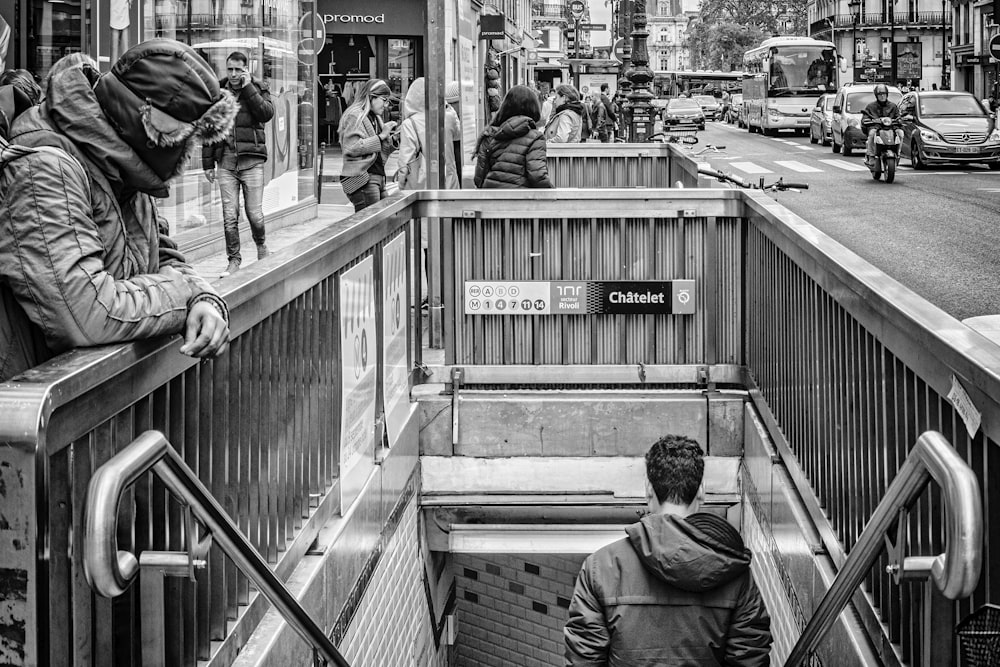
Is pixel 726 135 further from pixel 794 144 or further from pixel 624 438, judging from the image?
pixel 624 438

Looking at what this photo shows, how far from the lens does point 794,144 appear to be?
42.4 m

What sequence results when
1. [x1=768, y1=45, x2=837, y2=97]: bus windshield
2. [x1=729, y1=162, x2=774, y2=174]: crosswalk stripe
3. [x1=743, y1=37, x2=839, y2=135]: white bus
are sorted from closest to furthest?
[x1=729, y1=162, x2=774, y2=174]: crosswalk stripe
[x1=743, y1=37, x2=839, y2=135]: white bus
[x1=768, y1=45, x2=837, y2=97]: bus windshield

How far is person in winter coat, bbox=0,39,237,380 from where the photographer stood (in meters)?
2.94

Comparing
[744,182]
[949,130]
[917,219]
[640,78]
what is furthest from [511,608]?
[949,130]

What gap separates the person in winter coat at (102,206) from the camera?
2.94 metres

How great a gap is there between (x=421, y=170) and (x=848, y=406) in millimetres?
8586

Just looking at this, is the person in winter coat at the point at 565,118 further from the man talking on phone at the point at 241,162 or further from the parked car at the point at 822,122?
the parked car at the point at 822,122

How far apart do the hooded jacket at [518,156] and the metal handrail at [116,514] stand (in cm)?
725

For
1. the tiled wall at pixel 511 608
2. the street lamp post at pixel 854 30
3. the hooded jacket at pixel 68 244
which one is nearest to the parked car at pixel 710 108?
the street lamp post at pixel 854 30

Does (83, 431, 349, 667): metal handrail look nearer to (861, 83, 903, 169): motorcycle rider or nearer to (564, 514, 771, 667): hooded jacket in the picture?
(564, 514, 771, 667): hooded jacket

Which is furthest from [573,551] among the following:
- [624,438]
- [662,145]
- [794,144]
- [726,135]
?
[726,135]

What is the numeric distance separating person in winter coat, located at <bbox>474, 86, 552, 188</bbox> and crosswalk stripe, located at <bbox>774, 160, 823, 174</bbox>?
62.8ft

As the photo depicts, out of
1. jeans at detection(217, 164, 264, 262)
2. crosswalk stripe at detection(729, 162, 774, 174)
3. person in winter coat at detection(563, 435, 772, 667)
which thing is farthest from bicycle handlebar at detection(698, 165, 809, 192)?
crosswalk stripe at detection(729, 162, 774, 174)

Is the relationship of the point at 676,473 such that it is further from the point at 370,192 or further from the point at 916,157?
the point at 916,157
